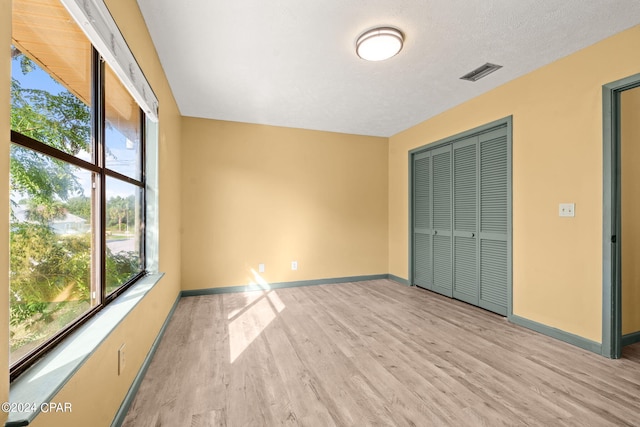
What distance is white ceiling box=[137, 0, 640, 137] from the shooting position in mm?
1938

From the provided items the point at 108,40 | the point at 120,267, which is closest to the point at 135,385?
the point at 120,267

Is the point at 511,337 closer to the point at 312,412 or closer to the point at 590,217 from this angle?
the point at 590,217

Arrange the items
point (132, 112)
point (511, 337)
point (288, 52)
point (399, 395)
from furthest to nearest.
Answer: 1. point (511, 337)
2. point (288, 52)
3. point (132, 112)
4. point (399, 395)

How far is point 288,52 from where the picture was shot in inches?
95.8

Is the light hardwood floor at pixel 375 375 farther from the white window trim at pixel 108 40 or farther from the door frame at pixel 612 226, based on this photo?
the white window trim at pixel 108 40

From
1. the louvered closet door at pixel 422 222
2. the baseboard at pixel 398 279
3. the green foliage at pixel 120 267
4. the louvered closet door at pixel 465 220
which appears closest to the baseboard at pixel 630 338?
the louvered closet door at pixel 465 220

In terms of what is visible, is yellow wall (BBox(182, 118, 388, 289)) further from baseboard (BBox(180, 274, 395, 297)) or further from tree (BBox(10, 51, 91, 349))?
tree (BBox(10, 51, 91, 349))

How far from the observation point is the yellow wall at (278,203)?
4051mm

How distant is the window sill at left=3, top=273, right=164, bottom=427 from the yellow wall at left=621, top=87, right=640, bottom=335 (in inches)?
147

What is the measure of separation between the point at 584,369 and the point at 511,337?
575 mm

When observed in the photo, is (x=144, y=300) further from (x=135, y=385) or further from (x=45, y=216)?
(x=45, y=216)

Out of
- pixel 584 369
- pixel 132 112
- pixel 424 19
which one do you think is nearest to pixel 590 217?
pixel 584 369

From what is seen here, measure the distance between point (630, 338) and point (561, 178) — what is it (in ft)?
4.82

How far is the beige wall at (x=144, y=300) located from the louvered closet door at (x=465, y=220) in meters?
3.41
